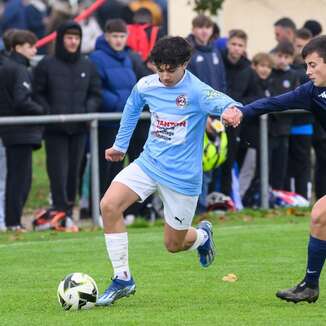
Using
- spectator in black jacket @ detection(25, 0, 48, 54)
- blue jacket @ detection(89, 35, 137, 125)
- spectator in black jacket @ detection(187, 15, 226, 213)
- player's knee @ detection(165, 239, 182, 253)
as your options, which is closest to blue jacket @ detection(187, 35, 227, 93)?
spectator in black jacket @ detection(187, 15, 226, 213)

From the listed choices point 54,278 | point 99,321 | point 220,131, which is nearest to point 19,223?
point 220,131

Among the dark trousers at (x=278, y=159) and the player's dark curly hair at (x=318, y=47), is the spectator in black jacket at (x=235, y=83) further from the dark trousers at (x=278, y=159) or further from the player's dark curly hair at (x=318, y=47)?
the player's dark curly hair at (x=318, y=47)

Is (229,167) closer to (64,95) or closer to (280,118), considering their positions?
(280,118)

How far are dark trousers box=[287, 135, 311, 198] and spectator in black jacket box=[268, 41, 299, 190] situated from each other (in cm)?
25

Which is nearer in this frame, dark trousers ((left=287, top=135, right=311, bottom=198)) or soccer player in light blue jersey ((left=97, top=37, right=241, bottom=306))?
soccer player in light blue jersey ((left=97, top=37, right=241, bottom=306))

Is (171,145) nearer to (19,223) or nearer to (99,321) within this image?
(99,321)

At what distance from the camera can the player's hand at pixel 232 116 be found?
8.88 meters

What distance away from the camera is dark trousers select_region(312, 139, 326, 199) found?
→ 1695 centimetres

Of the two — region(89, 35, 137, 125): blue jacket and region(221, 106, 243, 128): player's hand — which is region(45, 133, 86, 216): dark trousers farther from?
region(221, 106, 243, 128): player's hand

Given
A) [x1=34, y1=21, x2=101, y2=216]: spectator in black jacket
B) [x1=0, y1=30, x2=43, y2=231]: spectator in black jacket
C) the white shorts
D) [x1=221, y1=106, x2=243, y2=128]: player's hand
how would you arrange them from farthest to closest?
[x1=34, y1=21, x2=101, y2=216]: spectator in black jacket, [x1=0, y1=30, x2=43, y2=231]: spectator in black jacket, the white shorts, [x1=221, y1=106, x2=243, y2=128]: player's hand

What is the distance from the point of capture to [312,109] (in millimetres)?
9305

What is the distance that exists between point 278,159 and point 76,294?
800 cm

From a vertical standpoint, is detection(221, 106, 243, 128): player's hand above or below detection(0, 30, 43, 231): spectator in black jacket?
above

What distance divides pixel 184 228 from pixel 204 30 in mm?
6090
